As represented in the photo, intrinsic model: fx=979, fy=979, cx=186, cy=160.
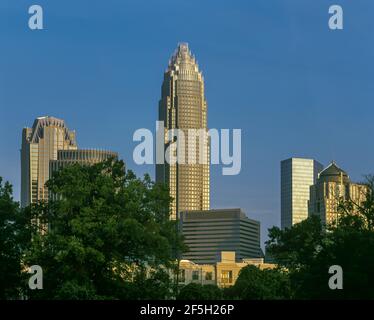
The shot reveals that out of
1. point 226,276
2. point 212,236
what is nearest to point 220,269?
point 226,276

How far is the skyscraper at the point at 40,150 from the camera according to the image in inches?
1386

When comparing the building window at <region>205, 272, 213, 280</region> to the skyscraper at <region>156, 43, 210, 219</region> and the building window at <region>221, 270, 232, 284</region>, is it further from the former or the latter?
the skyscraper at <region>156, 43, 210, 219</region>

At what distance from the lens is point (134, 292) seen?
37781mm

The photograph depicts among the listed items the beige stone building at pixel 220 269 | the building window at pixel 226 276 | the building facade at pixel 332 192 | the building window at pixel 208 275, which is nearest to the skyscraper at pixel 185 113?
the building facade at pixel 332 192

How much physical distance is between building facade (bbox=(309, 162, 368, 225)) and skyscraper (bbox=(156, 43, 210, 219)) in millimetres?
5129

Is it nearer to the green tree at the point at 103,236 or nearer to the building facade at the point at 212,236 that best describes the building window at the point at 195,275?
the building facade at the point at 212,236

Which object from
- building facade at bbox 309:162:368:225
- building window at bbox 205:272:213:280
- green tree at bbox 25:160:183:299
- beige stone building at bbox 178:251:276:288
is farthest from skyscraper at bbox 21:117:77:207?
building window at bbox 205:272:213:280

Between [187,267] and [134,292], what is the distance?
196 feet

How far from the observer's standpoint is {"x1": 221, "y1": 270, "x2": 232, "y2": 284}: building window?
11032 cm

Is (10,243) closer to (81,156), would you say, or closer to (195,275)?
(81,156)

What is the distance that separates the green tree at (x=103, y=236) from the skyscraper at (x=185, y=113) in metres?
1.92

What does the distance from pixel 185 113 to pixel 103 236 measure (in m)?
14.2

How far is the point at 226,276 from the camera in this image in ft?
380
